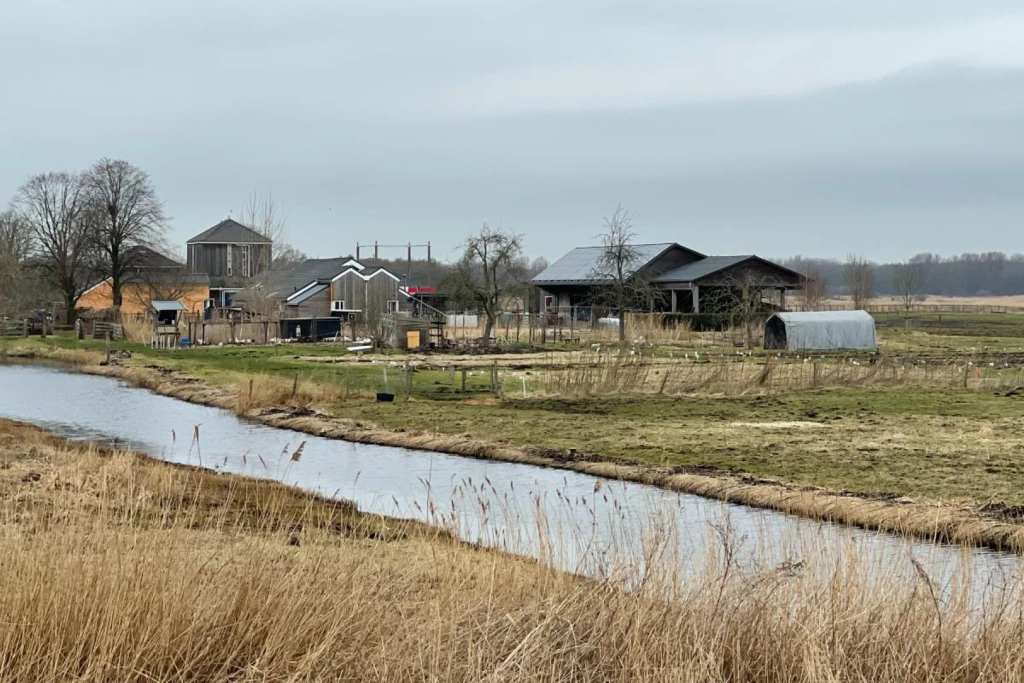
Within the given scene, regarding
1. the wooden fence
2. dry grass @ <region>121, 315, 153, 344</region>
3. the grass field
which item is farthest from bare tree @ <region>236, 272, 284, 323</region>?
the grass field

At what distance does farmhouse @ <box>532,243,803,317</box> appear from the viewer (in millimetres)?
66500

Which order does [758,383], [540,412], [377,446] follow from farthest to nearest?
[758,383]
[540,412]
[377,446]

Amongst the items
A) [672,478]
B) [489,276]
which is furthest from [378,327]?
[672,478]

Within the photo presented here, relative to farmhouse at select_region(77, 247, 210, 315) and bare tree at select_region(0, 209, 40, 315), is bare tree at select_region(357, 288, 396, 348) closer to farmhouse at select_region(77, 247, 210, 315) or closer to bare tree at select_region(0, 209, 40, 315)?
farmhouse at select_region(77, 247, 210, 315)

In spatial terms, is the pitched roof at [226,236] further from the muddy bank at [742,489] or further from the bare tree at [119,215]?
the muddy bank at [742,489]

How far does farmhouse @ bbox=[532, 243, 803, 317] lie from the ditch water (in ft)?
117

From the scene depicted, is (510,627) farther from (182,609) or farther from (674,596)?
(182,609)

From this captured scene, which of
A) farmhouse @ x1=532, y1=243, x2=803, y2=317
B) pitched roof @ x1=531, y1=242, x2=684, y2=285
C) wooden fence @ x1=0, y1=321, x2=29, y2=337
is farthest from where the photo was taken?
pitched roof @ x1=531, y1=242, x2=684, y2=285

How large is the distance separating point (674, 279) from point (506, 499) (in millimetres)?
60643

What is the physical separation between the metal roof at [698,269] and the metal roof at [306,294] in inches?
857

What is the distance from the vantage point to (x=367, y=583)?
8.34 metres

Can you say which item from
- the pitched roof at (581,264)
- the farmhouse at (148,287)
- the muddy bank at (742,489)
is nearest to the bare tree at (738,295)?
the pitched roof at (581,264)

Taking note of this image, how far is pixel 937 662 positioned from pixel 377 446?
1761 centimetres

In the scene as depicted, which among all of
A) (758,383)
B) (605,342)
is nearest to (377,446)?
(758,383)
